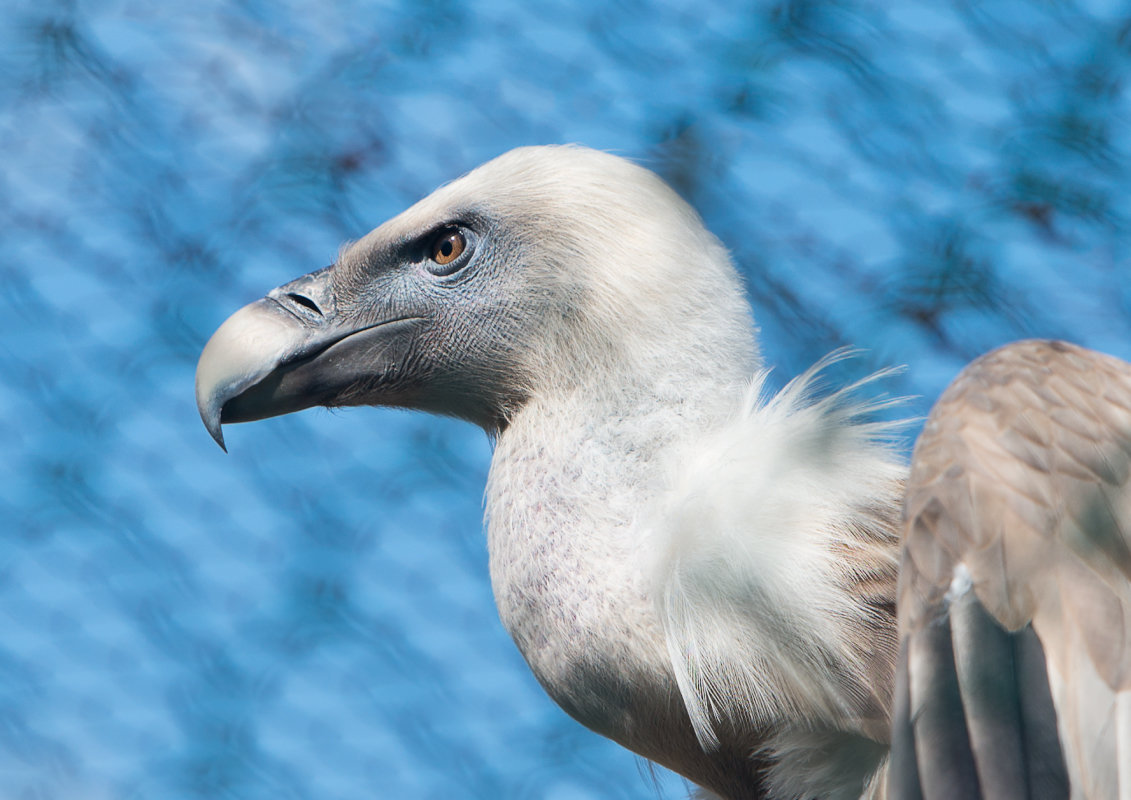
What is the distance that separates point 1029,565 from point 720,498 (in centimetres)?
33

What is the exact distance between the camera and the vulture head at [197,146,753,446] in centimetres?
172

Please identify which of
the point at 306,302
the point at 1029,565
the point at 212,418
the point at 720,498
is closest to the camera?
the point at 1029,565

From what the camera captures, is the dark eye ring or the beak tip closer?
the beak tip

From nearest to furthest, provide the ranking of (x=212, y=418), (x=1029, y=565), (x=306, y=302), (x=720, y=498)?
1. (x=1029, y=565)
2. (x=720, y=498)
3. (x=212, y=418)
4. (x=306, y=302)

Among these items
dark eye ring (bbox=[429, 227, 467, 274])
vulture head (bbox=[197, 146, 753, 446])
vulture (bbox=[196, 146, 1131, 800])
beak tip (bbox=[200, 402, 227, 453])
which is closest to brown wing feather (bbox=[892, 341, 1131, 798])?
vulture (bbox=[196, 146, 1131, 800])

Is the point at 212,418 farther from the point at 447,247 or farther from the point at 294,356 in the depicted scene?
the point at 447,247

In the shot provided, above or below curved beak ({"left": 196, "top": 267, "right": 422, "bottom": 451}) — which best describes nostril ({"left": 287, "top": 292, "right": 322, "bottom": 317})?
above

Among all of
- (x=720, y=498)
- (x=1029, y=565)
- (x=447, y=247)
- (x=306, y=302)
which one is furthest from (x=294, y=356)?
(x=1029, y=565)

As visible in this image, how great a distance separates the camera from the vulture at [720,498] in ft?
4.13

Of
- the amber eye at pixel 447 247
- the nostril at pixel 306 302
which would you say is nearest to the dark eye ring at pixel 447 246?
the amber eye at pixel 447 247

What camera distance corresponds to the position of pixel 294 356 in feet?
6.27

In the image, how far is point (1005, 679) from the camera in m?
1.25

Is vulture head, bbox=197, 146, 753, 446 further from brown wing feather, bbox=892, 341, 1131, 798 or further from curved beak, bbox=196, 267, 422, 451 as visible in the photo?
brown wing feather, bbox=892, 341, 1131, 798

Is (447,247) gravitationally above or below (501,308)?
above
